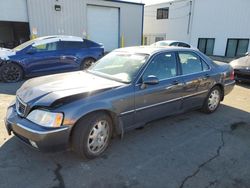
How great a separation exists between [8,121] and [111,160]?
60.5 inches

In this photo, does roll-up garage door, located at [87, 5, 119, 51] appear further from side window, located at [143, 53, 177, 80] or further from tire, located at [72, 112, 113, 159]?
tire, located at [72, 112, 113, 159]

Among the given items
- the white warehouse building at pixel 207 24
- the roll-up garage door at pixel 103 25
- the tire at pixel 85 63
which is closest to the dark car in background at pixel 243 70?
the tire at pixel 85 63

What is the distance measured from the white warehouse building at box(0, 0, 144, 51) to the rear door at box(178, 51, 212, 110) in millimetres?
11794

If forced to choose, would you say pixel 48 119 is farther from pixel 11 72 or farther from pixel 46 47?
pixel 46 47

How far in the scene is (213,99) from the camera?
5059 millimetres

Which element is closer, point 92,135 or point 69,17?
point 92,135

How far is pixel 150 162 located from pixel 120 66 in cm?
170

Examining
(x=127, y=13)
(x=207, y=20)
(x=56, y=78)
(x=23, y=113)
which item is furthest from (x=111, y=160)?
(x=207, y=20)

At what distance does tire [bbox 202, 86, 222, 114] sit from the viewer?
16.1ft

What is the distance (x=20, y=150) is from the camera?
327 centimetres

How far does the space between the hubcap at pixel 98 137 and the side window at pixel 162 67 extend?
1.06 metres

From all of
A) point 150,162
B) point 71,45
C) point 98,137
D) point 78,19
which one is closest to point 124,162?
point 150,162

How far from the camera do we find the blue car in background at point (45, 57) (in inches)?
297

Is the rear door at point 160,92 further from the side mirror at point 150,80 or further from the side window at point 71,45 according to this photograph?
the side window at point 71,45
